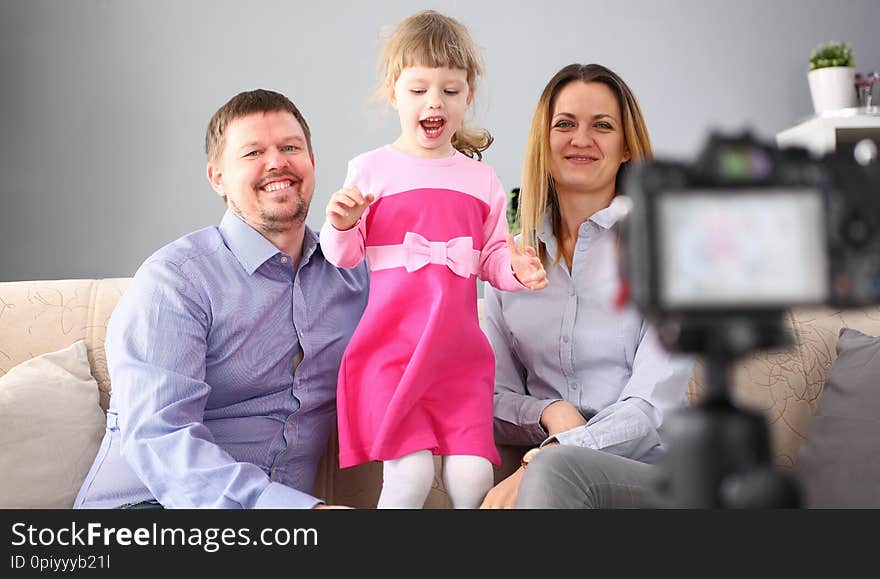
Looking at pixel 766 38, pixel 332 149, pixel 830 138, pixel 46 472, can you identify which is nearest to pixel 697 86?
pixel 766 38

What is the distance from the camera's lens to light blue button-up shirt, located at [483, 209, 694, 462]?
163 cm

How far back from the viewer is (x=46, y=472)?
1699mm

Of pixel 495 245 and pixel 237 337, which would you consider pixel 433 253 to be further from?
pixel 237 337

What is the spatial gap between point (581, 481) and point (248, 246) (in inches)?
30.3

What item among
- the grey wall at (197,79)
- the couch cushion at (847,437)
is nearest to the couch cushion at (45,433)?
the couch cushion at (847,437)

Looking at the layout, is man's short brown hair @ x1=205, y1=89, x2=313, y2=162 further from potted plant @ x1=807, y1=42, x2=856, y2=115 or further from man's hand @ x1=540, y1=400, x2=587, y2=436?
potted plant @ x1=807, y1=42, x2=856, y2=115

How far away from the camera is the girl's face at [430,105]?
60.7 inches

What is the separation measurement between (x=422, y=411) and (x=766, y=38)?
255 cm

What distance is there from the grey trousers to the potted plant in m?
2.22

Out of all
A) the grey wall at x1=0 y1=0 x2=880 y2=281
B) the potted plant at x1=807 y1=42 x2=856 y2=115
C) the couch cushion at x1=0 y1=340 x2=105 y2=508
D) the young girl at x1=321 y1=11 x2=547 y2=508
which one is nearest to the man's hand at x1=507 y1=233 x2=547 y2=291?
the young girl at x1=321 y1=11 x2=547 y2=508

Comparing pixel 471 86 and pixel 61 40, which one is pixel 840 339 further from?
pixel 61 40

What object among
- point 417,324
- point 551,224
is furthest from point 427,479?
point 551,224

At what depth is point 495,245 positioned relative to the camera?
1627 millimetres

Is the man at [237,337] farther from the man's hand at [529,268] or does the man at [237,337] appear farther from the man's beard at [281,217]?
the man's hand at [529,268]
